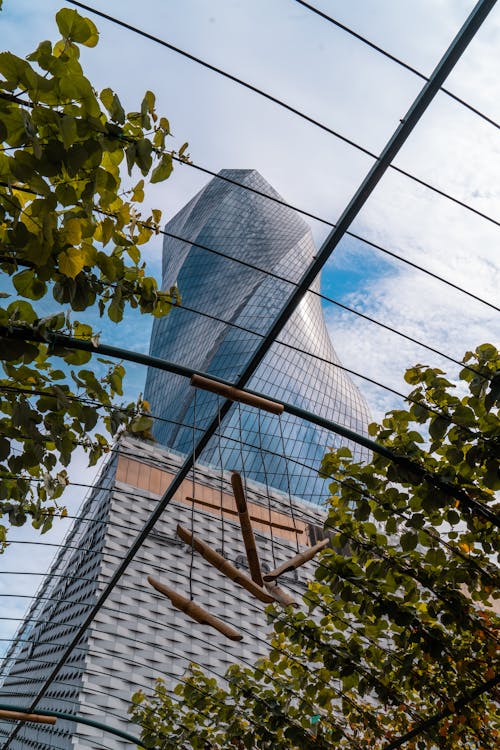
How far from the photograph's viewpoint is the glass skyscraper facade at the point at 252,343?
57.8m

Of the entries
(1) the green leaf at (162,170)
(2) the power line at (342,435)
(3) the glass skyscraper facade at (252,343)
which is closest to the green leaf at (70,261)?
(1) the green leaf at (162,170)

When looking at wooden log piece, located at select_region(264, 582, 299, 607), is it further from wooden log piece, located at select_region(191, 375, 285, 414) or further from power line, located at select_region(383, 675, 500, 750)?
power line, located at select_region(383, 675, 500, 750)

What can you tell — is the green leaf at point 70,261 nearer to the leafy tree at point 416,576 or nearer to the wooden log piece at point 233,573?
Result: the wooden log piece at point 233,573

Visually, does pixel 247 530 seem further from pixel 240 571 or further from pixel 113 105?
pixel 113 105

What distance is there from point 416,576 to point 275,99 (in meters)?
3.01

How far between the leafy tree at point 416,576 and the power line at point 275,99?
2.64 ft

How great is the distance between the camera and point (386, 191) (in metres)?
3.27

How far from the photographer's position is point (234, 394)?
329 cm

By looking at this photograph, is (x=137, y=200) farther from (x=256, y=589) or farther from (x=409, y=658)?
(x=409, y=658)

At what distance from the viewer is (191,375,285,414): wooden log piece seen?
3184 millimetres

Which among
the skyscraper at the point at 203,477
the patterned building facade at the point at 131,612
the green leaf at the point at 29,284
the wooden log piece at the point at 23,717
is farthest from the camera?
the skyscraper at the point at 203,477

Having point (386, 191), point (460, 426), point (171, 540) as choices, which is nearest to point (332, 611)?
point (460, 426)

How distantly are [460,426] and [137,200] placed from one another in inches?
85.0

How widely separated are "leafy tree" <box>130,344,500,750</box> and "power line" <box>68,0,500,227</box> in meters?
0.81
